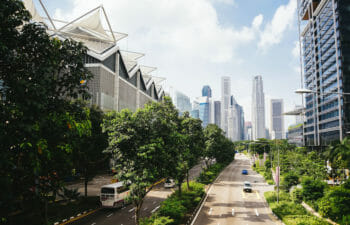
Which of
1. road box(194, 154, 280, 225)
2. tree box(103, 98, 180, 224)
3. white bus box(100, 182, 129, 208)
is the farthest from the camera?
white bus box(100, 182, 129, 208)

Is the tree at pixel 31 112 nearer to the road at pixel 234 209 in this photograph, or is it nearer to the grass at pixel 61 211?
the grass at pixel 61 211

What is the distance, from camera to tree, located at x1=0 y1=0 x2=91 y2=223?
608 cm

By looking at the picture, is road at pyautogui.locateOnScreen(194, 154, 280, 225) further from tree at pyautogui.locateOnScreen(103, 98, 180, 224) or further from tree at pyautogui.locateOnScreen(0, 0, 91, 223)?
tree at pyautogui.locateOnScreen(0, 0, 91, 223)

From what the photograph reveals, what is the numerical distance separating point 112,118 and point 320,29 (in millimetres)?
77958

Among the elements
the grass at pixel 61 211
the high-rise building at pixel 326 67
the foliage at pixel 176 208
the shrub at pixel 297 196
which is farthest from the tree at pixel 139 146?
the high-rise building at pixel 326 67

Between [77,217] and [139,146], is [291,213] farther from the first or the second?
[77,217]

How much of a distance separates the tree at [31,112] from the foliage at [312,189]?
90.9 feet

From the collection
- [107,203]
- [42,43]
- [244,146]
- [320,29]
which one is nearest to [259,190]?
[107,203]

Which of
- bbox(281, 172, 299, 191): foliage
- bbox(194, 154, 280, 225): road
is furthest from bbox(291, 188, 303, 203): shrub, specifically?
bbox(281, 172, 299, 191): foliage

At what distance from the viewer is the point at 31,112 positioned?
635 centimetres

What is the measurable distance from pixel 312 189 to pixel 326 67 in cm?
5653

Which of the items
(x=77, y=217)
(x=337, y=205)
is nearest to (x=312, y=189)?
(x=337, y=205)

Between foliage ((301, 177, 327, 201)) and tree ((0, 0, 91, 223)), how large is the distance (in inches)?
1091

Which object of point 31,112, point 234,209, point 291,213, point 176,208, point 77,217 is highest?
point 31,112
